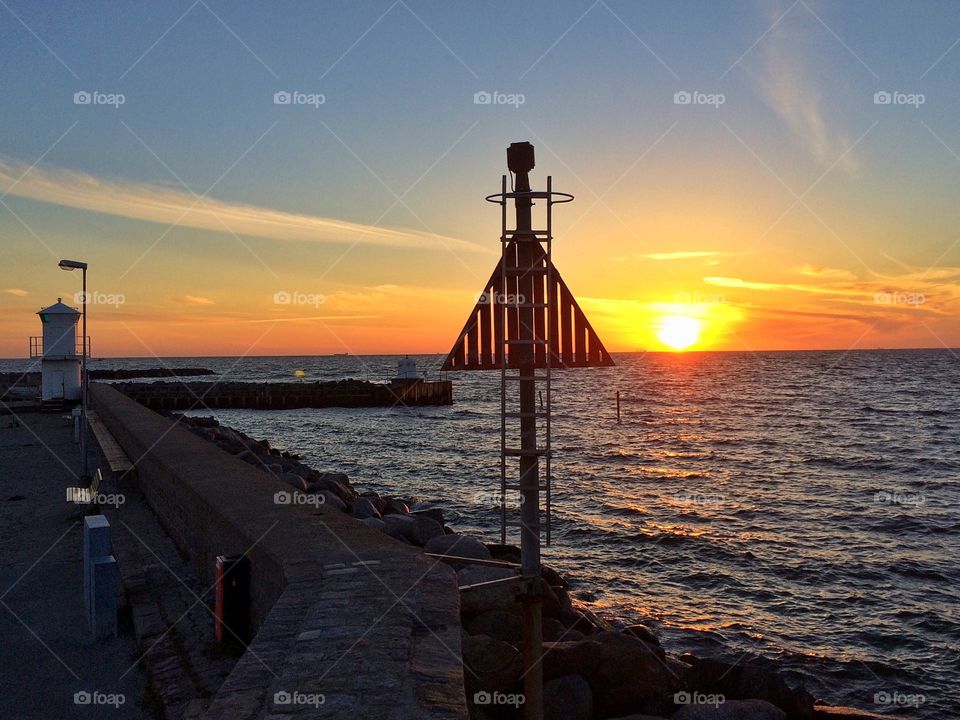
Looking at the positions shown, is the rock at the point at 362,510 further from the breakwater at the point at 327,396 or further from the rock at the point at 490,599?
the breakwater at the point at 327,396

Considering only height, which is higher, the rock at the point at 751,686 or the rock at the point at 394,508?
the rock at the point at 394,508

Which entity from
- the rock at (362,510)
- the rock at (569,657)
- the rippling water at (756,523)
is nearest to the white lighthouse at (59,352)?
the rippling water at (756,523)

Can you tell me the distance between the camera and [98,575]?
796cm

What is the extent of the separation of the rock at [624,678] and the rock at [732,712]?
14.4 inches

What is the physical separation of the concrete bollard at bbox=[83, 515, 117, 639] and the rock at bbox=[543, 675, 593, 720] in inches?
185

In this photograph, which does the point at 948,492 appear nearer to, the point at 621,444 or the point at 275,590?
the point at 621,444

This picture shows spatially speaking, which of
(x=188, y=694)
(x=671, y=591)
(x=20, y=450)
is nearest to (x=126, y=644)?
(x=188, y=694)

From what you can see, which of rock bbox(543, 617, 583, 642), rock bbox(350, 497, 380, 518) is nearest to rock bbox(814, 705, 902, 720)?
rock bbox(543, 617, 583, 642)

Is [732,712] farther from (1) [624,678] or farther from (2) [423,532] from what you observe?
(2) [423,532]

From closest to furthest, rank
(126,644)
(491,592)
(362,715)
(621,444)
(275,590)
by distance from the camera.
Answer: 1. (362,715)
2. (275,590)
3. (126,644)
4. (491,592)
5. (621,444)

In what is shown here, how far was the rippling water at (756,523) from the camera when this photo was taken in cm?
1232

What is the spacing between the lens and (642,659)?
7.89 m

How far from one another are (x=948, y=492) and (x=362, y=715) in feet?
90.7

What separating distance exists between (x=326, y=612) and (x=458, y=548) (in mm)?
5109
